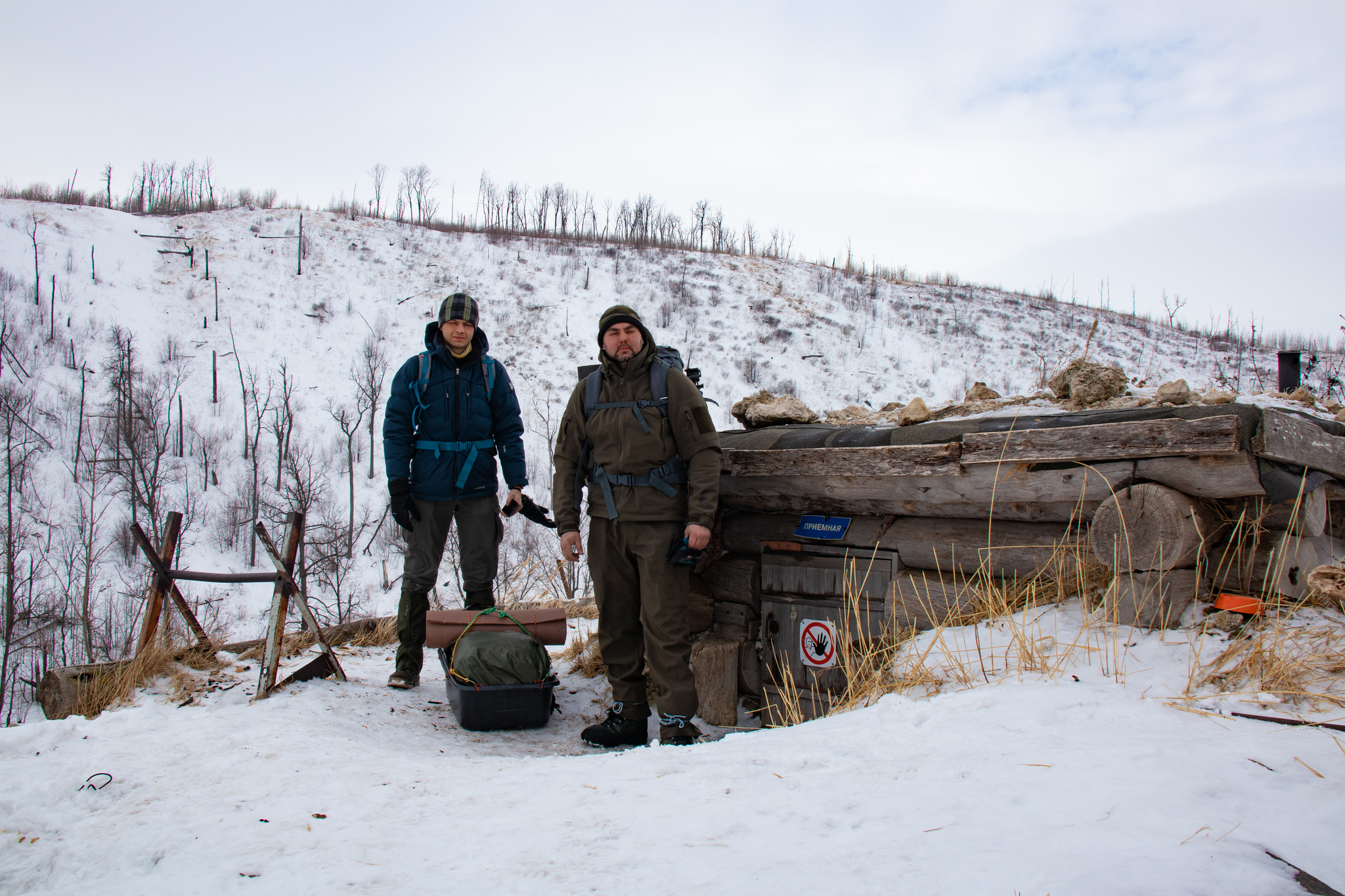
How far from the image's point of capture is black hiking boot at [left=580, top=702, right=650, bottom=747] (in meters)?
3.86

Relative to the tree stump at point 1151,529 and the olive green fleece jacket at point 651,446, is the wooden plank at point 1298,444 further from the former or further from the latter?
the olive green fleece jacket at point 651,446

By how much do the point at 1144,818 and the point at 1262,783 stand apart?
0.42 metres

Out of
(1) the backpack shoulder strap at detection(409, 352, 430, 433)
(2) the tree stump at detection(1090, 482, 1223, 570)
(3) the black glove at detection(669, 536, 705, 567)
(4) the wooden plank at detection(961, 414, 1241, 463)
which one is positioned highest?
(1) the backpack shoulder strap at detection(409, 352, 430, 433)

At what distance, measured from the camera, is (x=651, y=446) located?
12.2 feet

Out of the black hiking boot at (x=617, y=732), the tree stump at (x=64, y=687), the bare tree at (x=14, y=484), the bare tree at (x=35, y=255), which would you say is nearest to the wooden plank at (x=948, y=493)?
the black hiking boot at (x=617, y=732)

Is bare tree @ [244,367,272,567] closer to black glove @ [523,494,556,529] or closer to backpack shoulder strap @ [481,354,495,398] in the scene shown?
black glove @ [523,494,556,529]

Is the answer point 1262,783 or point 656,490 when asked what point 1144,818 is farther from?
point 656,490

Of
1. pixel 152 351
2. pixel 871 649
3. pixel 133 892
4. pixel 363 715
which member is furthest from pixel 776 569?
pixel 152 351

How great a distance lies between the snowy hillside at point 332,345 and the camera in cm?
1722

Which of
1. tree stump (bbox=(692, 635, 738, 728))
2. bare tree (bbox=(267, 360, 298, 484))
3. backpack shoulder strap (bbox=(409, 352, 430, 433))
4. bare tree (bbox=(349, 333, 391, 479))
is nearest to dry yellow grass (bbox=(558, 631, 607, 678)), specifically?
tree stump (bbox=(692, 635, 738, 728))

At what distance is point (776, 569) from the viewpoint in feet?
15.2

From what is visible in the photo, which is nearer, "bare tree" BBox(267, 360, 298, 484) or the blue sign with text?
the blue sign with text

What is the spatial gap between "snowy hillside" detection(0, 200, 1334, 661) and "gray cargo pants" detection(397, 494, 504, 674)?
9.82 metres

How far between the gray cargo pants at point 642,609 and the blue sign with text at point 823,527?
0.98 m
